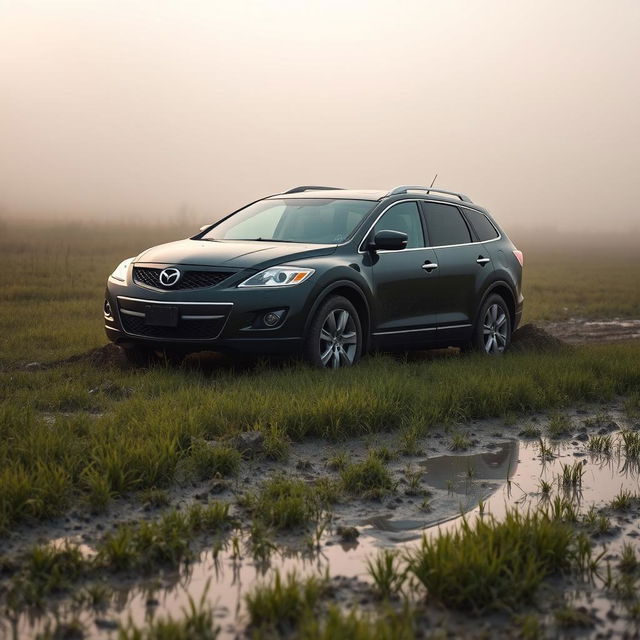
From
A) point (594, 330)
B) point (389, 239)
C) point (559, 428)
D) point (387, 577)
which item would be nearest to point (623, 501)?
point (387, 577)

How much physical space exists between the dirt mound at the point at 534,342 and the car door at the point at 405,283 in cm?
188

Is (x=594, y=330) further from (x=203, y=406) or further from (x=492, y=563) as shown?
(x=492, y=563)

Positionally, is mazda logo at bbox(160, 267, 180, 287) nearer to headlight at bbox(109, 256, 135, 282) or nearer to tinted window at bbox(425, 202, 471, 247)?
headlight at bbox(109, 256, 135, 282)

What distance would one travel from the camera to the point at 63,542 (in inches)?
183

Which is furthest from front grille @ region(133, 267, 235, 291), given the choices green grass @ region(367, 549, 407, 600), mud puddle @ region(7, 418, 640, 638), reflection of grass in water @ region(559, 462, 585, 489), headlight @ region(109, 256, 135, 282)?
green grass @ region(367, 549, 407, 600)

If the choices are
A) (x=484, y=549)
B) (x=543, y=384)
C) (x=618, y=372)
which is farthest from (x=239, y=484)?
(x=618, y=372)

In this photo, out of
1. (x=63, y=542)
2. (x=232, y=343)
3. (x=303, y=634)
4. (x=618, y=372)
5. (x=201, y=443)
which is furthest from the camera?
(x=618, y=372)

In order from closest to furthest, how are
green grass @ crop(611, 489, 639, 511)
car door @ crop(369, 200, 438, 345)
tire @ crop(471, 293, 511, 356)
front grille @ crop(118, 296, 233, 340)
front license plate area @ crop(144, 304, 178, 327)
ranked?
green grass @ crop(611, 489, 639, 511)
front grille @ crop(118, 296, 233, 340)
front license plate area @ crop(144, 304, 178, 327)
car door @ crop(369, 200, 438, 345)
tire @ crop(471, 293, 511, 356)

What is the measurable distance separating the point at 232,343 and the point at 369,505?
3.63 metres

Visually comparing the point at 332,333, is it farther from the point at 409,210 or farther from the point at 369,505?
the point at 369,505

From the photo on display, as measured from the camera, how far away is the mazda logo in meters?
9.02

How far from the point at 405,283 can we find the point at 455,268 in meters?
0.89

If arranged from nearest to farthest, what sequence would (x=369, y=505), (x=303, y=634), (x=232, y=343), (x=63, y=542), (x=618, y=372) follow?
(x=303, y=634) < (x=63, y=542) < (x=369, y=505) < (x=232, y=343) < (x=618, y=372)

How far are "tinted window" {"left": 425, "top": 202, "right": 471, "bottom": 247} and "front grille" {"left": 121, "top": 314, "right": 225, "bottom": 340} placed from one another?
2.88m
